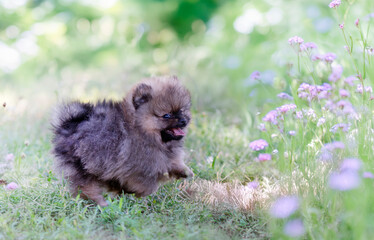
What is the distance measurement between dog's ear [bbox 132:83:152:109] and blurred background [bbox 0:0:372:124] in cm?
314

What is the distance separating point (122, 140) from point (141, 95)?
405 mm

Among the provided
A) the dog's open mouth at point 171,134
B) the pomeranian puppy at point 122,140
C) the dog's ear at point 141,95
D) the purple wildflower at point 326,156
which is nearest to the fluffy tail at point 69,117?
the pomeranian puppy at point 122,140

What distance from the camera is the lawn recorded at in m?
2.94

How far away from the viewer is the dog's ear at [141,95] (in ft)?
11.3

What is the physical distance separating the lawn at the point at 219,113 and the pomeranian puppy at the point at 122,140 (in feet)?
0.50

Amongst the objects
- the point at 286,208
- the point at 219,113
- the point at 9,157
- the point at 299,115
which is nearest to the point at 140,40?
the point at 219,113

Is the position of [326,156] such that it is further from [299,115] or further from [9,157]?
[9,157]

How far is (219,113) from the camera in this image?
17.8ft

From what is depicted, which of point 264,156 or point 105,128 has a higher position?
point 105,128

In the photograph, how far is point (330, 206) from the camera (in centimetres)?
283

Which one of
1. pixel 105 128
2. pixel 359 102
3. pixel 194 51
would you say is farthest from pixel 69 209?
pixel 194 51

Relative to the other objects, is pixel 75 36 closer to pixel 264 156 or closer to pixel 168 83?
pixel 168 83

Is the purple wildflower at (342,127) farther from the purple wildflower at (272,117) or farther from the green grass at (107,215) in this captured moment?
the green grass at (107,215)

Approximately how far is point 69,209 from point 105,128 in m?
0.69
